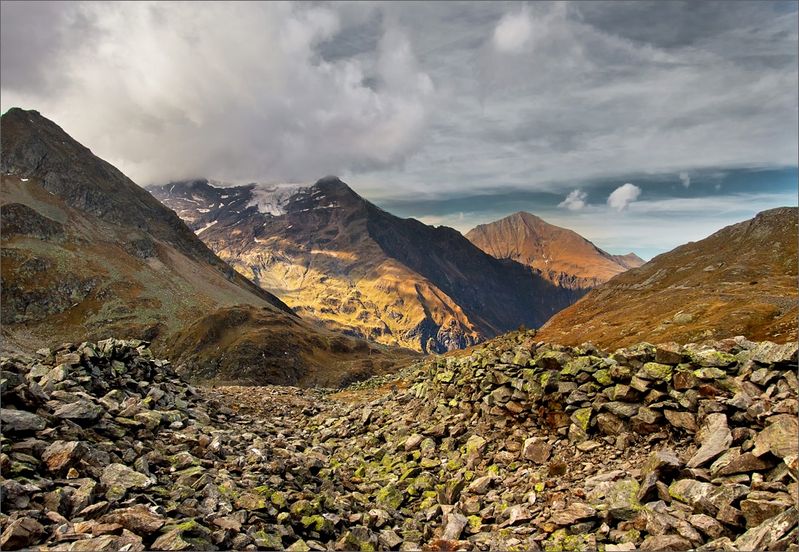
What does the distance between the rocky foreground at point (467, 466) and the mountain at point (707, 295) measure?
124 ft

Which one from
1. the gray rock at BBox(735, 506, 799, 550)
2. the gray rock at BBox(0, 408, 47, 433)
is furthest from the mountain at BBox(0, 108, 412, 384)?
the gray rock at BBox(735, 506, 799, 550)

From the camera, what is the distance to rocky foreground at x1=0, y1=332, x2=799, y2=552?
1239 cm

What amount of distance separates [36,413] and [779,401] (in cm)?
2657

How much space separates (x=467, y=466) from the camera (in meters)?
20.5

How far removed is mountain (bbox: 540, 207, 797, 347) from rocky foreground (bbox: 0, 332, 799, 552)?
37.9 m

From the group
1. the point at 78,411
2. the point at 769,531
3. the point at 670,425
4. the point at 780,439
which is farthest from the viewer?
the point at 78,411

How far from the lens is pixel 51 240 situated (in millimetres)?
190125

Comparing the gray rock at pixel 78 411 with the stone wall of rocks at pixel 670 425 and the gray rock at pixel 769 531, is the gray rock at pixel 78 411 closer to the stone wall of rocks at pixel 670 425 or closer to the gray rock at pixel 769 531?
the stone wall of rocks at pixel 670 425

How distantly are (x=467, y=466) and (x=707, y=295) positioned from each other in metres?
85.6

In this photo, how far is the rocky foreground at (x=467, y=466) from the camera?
1239 cm

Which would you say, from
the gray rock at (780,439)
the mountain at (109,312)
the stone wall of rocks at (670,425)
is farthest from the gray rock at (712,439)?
the mountain at (109,312)

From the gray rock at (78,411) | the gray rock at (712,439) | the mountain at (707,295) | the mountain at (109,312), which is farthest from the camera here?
the mountain at (109,312)

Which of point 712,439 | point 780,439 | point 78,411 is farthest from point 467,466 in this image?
point 78,411

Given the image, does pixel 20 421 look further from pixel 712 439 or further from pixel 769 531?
pixel 712 439
